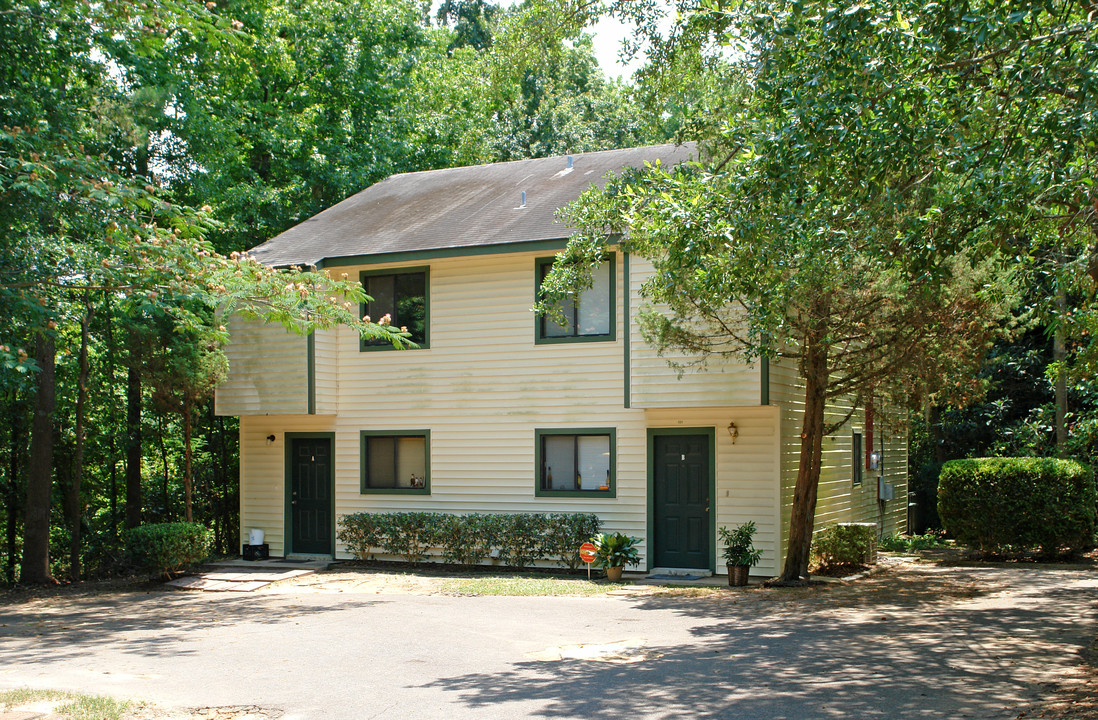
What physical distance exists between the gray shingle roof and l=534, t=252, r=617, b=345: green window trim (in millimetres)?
620

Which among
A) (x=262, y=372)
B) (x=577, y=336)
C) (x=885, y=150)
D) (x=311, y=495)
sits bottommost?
(x=311, y=495)

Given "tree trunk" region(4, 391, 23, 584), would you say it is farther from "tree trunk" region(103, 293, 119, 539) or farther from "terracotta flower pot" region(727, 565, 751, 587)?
"terracotta flower pot" region(727, 565, 751, 587)

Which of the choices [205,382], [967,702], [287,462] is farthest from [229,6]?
[967,702]

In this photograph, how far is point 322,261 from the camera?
17078 millimetres

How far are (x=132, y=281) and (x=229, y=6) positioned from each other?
10.1 m

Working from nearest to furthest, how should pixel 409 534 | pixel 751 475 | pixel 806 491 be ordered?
pixel 806 491 < pixel 751 475 < pixel 409 534

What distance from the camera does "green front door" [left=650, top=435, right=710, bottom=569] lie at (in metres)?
15.4

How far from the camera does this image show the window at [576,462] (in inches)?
623

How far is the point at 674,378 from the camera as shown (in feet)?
48.5

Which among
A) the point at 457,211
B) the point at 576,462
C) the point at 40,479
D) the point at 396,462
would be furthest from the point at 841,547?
the point at 40,479

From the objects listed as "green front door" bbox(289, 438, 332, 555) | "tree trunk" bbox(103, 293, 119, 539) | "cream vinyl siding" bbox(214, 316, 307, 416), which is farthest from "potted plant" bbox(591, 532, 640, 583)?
"tree trunk" bbox(103, 293, 119, 539)

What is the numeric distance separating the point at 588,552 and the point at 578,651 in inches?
188

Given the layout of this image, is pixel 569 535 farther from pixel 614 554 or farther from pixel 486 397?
pixel 486 397

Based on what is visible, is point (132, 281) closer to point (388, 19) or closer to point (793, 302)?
point (793, 302)
